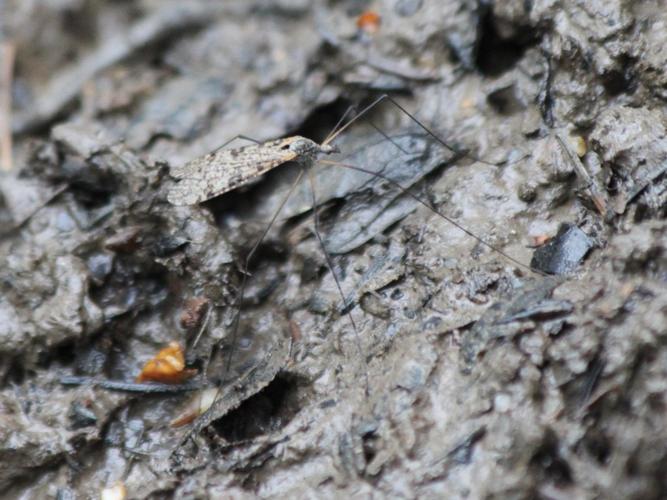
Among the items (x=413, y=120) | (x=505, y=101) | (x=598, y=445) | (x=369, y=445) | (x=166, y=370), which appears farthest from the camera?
Answer: (x=413, y=120)

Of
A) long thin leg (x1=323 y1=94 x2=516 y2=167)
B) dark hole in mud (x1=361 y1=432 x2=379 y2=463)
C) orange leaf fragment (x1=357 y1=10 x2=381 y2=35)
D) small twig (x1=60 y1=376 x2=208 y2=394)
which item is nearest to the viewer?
dark hole in mud (x1=361 y1=432 x2=379 y2=463)

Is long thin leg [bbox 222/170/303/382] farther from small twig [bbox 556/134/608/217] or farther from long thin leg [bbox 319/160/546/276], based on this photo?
small twig [bbox 556/134/608/217]

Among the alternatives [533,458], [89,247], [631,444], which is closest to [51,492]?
[89,247]

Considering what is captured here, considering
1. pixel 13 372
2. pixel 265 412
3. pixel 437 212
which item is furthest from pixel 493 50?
pixel 13 372

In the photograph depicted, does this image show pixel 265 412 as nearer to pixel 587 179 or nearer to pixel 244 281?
pixel 244 281

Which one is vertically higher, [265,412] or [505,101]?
[505,101]

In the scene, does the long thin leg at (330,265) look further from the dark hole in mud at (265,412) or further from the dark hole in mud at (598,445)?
the dark hole in mud at (598,445)

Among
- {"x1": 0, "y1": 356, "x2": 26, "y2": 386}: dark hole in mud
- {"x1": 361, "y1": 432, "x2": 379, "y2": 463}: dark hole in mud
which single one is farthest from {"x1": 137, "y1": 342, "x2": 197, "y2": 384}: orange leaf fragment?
{"x1": 361, "y1": 432, "x2": 379, "y2": 463}: dark hole in mud
